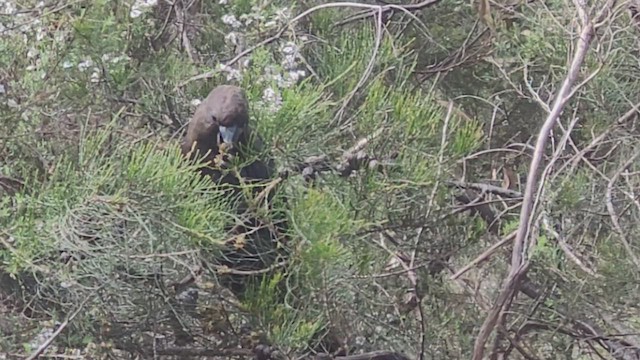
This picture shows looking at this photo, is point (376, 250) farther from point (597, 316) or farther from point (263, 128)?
point (597, 316)

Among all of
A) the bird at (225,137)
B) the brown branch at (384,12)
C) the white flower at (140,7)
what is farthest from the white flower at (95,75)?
the brown branch at (384,12)

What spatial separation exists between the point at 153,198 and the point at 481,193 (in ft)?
3.27

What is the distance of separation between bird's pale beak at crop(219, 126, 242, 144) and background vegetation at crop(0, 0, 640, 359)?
0.06m

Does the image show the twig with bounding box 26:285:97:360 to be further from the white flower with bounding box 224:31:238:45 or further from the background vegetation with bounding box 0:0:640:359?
the white flower with bounding box 224:31:238:45

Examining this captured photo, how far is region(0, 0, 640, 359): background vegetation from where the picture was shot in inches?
64.9

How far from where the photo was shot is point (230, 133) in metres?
1.82

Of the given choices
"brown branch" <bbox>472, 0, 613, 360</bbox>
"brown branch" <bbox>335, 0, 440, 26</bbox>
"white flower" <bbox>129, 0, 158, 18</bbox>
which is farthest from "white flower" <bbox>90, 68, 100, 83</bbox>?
"brown branch" <bbox>472, 0, 613, 360</bbox>

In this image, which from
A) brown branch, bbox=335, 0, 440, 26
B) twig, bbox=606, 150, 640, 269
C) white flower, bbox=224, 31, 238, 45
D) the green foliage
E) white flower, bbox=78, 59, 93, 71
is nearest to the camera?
the green foliage

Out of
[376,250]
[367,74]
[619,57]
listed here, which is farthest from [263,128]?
[619,57]

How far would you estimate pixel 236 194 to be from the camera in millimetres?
1764

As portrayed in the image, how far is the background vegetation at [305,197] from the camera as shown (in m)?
1.65

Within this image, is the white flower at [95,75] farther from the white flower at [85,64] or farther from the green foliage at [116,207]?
the green foliage at [116,207]

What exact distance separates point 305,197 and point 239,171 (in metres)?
0.13

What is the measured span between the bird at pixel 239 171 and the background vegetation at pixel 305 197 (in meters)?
0.03
